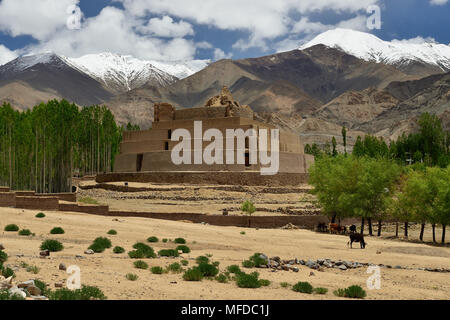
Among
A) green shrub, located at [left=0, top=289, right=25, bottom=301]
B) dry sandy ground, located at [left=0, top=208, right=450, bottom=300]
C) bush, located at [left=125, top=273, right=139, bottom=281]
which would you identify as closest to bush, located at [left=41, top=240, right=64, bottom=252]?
dry sandy ground, located at [left=0, top=208, right=450, bottom=300]

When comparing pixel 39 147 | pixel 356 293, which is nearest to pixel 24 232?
pixel 356 293

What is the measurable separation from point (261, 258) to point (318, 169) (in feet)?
71.2

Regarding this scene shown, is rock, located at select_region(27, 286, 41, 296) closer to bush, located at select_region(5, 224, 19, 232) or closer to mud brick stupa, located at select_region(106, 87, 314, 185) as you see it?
bush, located at select_region(5, 224, 19, 232)

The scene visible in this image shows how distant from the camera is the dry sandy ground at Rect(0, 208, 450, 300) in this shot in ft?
35.8

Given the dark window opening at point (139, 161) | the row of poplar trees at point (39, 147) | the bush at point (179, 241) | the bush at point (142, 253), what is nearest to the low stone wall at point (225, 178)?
the row of poplar trees at point (39, 147)

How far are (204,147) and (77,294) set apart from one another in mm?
42690

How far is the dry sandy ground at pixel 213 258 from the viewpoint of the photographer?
10.9 meters

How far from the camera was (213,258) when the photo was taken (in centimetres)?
1639

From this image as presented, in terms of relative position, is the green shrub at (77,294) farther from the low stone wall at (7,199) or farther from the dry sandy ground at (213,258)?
the low stone wall at (7,199)

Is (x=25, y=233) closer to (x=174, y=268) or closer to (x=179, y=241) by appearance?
(x=179, y=241)

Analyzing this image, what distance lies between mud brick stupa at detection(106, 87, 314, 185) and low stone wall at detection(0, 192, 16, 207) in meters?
19.7

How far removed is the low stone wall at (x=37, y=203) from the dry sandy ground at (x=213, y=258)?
3590mm
